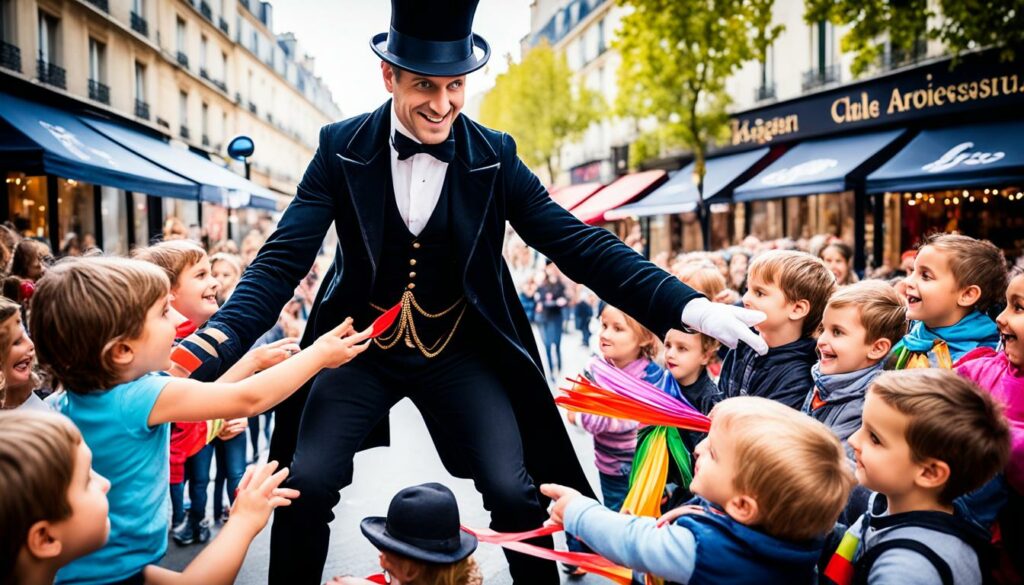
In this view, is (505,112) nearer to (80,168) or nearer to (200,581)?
(80,168)

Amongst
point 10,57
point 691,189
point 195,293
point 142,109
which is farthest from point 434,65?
point 142,109

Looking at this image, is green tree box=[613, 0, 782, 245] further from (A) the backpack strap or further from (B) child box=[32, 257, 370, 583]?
(B) child box=[32, 257, 370, 583]

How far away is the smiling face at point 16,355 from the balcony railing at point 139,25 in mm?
20673

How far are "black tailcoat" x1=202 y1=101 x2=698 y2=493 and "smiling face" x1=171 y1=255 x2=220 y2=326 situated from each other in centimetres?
110

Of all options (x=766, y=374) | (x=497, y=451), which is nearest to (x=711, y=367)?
(x=766, y=374)

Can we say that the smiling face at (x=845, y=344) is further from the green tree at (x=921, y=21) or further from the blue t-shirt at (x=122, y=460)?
the green tree at (x=921, y=21)

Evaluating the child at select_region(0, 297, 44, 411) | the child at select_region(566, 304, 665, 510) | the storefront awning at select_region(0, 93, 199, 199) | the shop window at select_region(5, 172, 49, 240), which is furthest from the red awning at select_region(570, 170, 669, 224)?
the child at select_region(0, 297, 44, 411)

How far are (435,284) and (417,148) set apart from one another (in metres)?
0.51

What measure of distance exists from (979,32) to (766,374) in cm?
875

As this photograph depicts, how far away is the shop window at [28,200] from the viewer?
13547 mm

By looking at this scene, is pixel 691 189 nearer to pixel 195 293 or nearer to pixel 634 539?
pixel 195 293

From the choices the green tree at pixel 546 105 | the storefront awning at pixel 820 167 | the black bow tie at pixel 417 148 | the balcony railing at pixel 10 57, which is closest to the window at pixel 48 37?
the balcony railing at pixel 10 57

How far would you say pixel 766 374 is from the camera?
340 centimetres

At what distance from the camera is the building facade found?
14555mm
